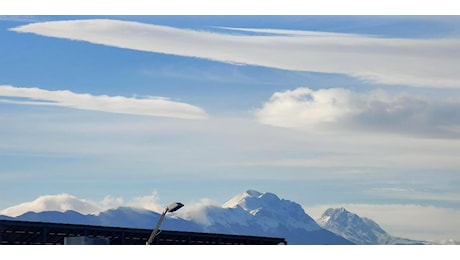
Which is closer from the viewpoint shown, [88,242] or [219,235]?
[88,242]

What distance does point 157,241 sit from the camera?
170 m

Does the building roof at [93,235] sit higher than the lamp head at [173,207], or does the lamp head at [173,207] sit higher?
the building roof at [93,235]

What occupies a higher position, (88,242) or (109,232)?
(109,232)

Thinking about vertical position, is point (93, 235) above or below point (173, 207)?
above

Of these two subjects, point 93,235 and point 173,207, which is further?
point 93,235

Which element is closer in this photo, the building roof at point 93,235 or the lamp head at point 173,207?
the lamp head at point 173,207

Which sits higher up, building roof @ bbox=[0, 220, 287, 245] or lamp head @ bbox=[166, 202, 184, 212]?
building roof @ bbox=[0, 220, 287, 245]

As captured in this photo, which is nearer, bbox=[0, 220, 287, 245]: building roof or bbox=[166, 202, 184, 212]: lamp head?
bbox=[166, 202, 184, 212]: lamp head
